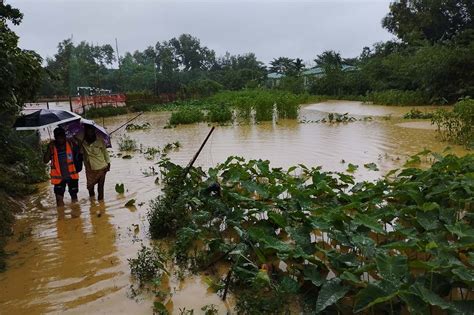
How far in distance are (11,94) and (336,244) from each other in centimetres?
448

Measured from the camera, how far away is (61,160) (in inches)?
257

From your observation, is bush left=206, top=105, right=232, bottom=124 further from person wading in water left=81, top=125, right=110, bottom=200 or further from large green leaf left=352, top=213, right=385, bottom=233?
large green leaf left=352, top=213, right=385, bottom=233

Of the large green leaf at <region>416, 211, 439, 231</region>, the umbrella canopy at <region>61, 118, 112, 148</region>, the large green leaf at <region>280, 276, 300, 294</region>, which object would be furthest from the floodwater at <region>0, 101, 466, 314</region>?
the large green leaf at <region>416, 211, 439, 231</region>

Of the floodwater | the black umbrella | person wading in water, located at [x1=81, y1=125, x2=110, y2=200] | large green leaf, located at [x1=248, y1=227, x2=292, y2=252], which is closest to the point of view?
large green leaf, located at [x1=248, y1=227, x2=292, y2=252]

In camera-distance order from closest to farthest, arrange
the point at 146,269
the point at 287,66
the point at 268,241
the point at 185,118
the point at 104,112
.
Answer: the point at 268,241 < the point at 146,269 < the point at 185,118 < the point at 104,112 < the point at 287,66

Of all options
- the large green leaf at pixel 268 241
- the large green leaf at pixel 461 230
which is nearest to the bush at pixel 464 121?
the large green leaf at pixel 461 230

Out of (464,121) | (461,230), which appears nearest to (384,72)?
(464,121)

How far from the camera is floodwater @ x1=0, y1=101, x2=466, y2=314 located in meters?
3.78

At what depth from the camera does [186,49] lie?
7606cm

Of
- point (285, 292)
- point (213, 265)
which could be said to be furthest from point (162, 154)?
point (285, 292)

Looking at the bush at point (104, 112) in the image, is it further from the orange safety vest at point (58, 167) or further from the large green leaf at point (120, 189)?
the orange safety vest at point (58, 167)

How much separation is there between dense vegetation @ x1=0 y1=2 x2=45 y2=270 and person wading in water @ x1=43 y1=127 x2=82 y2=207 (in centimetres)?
43

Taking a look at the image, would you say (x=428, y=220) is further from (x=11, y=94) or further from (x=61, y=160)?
(x=61, y=160)

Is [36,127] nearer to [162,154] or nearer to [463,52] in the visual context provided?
[162,154]
